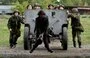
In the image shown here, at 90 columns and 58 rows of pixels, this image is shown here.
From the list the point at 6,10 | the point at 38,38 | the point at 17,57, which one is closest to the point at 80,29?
the point at 38,38

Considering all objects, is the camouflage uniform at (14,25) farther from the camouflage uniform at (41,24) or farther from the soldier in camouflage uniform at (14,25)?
the camouflage uniform at (41,24)

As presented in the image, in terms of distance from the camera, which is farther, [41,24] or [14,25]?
[14,25]

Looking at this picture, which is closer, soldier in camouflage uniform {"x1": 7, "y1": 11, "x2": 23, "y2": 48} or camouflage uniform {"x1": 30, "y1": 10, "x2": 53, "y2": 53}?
camouflage uniform {"x1": 30, "y1": 10, "x2": 53, "y2": 53}


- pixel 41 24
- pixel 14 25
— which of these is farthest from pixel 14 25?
pixel 41 24

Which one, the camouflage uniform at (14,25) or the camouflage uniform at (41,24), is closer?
the camouflage uniform at (41,24)

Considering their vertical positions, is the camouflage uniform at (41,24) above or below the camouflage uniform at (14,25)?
above

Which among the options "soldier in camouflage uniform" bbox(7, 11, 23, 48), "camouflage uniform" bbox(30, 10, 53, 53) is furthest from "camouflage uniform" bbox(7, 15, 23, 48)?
"camouflage uniform" bbox(30, 10, 53, 53)

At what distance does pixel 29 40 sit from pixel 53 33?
1.13 meters

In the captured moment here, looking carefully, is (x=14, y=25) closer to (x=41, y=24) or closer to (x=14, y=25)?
(x=14, y=25)

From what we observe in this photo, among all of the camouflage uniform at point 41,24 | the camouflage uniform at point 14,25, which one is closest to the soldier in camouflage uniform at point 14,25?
the camouflage uniform at point 14,25

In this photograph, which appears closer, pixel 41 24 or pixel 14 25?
pixel 41 24

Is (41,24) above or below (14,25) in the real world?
above

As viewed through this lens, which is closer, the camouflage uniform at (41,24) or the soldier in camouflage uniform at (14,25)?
the camouflage uniform at (41,24)

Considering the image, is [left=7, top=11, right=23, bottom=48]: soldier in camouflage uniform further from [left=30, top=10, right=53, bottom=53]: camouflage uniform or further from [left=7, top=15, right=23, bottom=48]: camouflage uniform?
[left=30, top=10, right=53, bottom=53]: camouflage uniform
